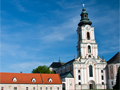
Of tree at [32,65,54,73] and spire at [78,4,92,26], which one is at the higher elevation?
spire at [78,4,92,26]

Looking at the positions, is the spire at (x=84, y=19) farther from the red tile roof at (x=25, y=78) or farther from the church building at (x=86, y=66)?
the red tile roof at (x=25, y=78)

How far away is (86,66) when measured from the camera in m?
65.6

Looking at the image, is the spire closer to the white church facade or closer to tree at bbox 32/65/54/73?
the white church facade

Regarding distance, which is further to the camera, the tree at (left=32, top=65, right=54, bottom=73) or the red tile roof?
the tree at (left=32, top=65, right=54, bottom=73)

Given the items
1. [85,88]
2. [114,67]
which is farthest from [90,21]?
[85,88]

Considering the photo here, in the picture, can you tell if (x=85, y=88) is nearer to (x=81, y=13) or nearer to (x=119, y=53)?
(x=119, y=53)

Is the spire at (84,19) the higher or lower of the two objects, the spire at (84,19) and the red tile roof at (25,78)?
the higher

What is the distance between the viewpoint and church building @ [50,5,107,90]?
63.7 metres

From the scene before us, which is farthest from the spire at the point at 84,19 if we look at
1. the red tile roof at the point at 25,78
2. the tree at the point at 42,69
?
the tree at the point at 42,69

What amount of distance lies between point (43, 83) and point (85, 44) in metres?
21.8

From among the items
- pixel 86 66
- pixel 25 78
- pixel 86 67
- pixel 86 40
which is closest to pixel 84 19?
pixel 86 40

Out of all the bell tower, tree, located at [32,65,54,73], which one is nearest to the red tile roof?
the bell tower

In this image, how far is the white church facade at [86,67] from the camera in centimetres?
6369

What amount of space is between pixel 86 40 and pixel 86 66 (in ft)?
32.2
